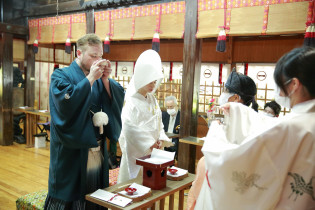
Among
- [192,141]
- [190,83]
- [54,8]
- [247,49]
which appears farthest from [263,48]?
[54,8]

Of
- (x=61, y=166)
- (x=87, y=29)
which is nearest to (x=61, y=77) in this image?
(x=61, y=166)

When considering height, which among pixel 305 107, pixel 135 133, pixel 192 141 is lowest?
pixel 192 141

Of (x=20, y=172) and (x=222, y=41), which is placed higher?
(x=222, y=41)

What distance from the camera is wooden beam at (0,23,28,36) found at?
7.83m

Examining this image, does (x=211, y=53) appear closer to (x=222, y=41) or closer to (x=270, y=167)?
(x=222, y=41)

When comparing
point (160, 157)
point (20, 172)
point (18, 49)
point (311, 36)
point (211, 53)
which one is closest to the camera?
point (160, 157)

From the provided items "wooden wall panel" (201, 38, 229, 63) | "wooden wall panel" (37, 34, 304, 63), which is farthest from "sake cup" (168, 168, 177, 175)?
"wooden wall panel" (201, 38, 229, 63)

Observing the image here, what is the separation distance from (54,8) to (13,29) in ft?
4.66

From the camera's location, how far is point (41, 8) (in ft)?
→ 27.5

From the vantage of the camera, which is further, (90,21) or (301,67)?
(90,21)

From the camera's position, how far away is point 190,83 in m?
5.36

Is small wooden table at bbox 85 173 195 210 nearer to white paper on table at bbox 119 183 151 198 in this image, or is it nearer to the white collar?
white paper on table at bbox 119 183 151 198

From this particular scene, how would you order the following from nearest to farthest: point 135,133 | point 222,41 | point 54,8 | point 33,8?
point 135,133
point 222,41
point 54,8
point 33,8

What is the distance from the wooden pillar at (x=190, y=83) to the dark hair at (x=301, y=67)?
3.80 m
